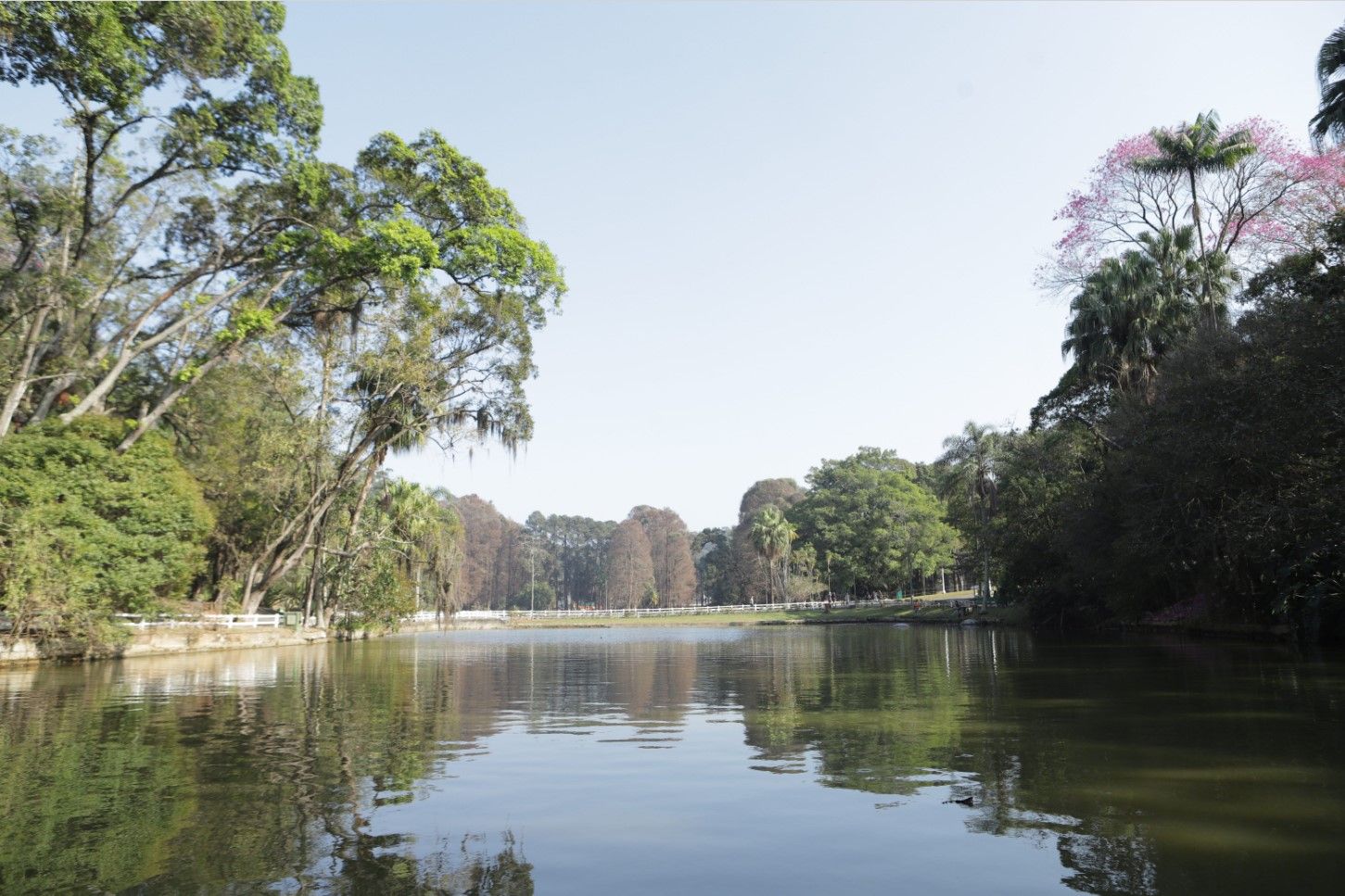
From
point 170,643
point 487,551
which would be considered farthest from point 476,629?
point 487,551

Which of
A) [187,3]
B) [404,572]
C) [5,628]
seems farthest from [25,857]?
[404,572]

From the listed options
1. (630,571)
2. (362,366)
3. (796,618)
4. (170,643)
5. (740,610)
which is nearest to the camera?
(170,643)

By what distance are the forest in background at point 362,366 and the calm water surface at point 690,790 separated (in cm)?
883

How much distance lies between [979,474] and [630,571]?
60.8m

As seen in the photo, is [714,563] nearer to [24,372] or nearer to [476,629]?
[476,629]

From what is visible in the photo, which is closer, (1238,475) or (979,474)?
(1238,475)

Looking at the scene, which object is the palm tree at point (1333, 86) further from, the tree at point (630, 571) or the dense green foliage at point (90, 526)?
the tree at point (630, 571)

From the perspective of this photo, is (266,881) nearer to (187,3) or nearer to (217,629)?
(187,3)

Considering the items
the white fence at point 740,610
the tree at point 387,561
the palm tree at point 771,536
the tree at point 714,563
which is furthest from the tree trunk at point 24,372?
the tree at point 714,563

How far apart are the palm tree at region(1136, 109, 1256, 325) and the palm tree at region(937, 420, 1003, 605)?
77.8 ft

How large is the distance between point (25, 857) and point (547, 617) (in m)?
80.6

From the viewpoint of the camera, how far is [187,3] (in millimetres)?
23641

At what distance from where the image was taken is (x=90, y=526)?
24.0 metres

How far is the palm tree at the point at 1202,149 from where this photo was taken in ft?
103
